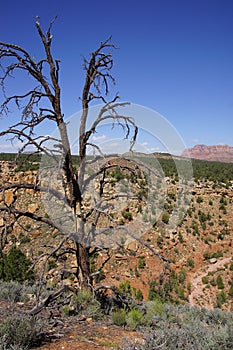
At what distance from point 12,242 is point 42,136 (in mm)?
13483

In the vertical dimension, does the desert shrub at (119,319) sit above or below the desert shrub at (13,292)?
above

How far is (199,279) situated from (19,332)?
12738mm

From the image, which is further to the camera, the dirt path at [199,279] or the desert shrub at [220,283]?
the desert shrub at [220,283]

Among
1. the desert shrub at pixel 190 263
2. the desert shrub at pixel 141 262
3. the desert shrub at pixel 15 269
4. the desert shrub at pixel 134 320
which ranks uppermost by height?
the desert shrub at pixel 134 320

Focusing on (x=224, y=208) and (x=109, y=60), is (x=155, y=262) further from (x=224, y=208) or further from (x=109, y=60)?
(x=109, y=60)

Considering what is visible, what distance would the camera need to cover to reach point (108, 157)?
235 inches

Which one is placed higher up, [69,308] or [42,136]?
[42,136]

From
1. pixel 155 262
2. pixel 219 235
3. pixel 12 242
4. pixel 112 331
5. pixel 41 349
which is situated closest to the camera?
pixel 41 349

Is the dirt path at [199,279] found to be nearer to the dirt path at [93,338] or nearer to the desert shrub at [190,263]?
the desert shrub at [190,263]

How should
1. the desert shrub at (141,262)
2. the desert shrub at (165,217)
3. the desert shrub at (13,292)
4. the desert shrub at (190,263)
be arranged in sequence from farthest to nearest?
the desert shrub at (165,217), the desert shrub at (190,263), the desert shrub at (141,262), the desert shrub at (13,292)

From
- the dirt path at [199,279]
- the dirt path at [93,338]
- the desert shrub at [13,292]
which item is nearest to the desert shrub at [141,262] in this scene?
the dirt path at [199,279]

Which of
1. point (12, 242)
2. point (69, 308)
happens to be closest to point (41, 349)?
point (69, 308)

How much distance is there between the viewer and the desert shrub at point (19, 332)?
3.88 metres

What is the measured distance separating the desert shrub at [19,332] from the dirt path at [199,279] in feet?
34.5
